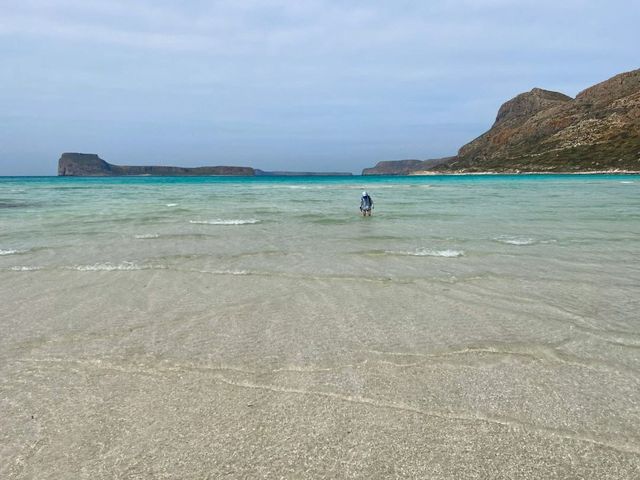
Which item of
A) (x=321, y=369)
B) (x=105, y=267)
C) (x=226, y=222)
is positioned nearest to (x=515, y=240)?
(x=321, y=369)

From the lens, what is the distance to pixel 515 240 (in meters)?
13.4

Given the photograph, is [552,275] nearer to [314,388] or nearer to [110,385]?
Result: [314,388]

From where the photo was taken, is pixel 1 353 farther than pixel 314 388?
Yes

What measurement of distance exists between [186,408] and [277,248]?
8.79 metres

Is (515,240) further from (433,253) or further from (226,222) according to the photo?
(226,222)

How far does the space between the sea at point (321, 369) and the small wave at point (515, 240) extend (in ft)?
8.82

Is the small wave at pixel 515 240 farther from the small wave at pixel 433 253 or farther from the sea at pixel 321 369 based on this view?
the sea at pixel 321 369

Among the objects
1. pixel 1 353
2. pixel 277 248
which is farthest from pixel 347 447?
pixel 277 248

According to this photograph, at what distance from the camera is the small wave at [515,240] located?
12.8 m

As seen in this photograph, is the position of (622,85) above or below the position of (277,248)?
above

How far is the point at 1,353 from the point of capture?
196 inches

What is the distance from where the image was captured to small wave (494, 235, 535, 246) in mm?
12835

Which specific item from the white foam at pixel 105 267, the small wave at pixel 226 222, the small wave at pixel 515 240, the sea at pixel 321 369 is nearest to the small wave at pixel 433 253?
the sea at pixel 321 369

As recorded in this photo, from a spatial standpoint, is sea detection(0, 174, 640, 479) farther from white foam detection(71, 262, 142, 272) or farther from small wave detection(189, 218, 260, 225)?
small wave detection(189, 218, 260, 225)
